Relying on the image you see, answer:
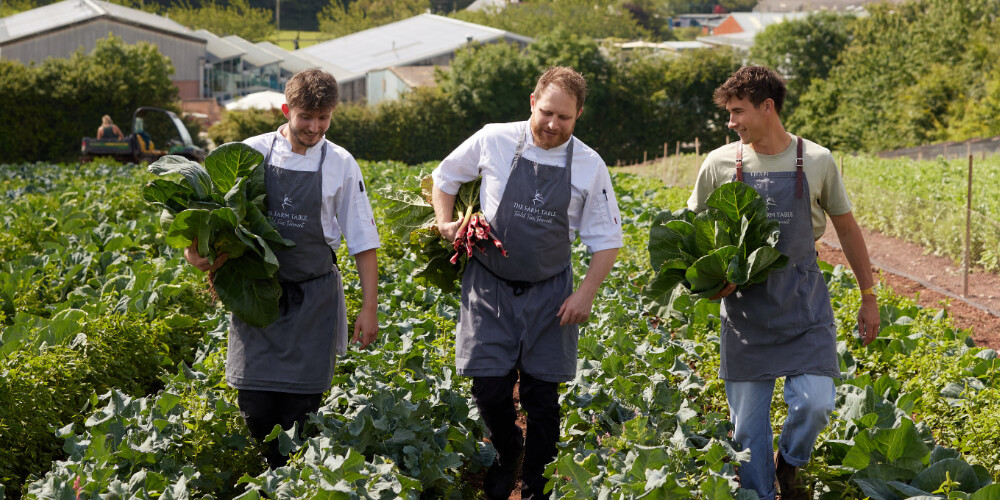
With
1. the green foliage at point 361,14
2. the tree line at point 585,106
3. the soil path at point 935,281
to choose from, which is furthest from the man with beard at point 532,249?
the green foliage at point 361,14

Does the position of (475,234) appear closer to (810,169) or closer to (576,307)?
(576,307)

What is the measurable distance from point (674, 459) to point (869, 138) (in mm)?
34238

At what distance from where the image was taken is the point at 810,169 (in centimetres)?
348

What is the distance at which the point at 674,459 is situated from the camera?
326 centimetres

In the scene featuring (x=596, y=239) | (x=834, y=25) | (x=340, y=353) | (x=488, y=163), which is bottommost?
(x=340, y=353)

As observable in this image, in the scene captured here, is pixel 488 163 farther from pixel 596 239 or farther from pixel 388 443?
pixel 388 443

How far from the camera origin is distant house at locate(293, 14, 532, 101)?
148ft

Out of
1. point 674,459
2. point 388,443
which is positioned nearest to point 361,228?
point 388,443

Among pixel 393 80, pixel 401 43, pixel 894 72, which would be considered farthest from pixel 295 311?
pixel 401 43

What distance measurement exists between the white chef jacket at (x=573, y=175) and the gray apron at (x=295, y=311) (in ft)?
1.78

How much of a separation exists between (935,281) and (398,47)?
42790mm

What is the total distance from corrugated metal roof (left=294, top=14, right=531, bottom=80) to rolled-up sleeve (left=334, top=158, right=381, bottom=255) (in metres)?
41.2

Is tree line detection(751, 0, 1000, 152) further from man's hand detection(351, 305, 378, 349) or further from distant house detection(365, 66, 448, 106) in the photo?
man's hand detection(351, 305, 378, 349)

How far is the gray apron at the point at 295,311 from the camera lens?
3617 millimetres
